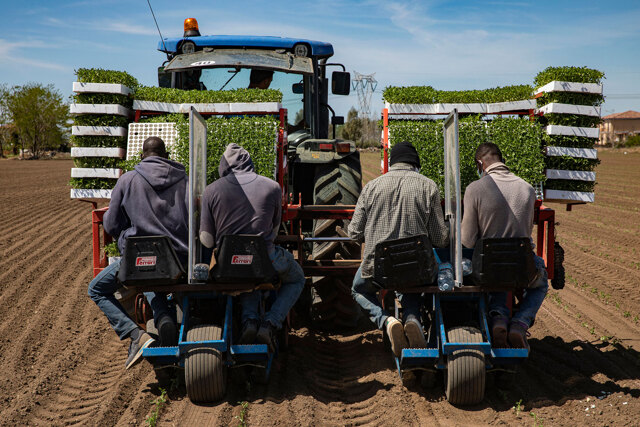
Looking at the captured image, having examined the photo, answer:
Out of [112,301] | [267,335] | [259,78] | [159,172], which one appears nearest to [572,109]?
[259,78]

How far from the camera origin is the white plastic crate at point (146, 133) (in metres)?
6.06

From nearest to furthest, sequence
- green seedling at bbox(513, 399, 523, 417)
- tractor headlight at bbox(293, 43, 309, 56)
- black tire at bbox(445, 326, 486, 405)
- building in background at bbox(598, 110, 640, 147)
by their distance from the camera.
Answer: green seedling at bbox(513, 399, 523, 417) < black tire at bbox(445, 326, 486, 405) < tractor headlight at bbox(293, 43, 309, 56) < building in background at bbox(598, 110, 640, 147)

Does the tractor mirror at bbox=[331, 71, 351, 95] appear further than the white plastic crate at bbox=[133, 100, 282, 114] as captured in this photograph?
Yes

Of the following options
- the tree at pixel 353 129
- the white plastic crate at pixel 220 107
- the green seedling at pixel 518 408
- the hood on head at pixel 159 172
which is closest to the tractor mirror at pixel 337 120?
the white plastic crate at pixel 220 107

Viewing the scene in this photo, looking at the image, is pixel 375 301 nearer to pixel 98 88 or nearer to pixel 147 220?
pixel 147 220

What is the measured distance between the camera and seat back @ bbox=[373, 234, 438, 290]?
4.47m

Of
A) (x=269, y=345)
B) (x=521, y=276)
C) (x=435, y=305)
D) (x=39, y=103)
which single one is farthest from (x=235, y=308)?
(x=39, y=103)

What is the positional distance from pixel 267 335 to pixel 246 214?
95cm

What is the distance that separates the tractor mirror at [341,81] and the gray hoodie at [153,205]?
3.32 metres

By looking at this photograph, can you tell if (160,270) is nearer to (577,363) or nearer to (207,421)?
(207,421)

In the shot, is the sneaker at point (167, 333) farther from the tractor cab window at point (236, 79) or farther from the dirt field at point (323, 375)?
the tractor cab window at point (236, 79)

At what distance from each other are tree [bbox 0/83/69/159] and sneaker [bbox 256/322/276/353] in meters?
62.1

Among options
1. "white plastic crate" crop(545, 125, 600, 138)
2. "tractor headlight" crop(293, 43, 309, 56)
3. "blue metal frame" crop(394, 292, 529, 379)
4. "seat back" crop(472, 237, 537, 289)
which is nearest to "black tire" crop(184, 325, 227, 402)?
"blue metal frame" crop(394, 292, 529, 379)

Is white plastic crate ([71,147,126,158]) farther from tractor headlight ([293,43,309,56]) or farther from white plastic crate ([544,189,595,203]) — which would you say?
white plastic crate ([544,189,595,203])
